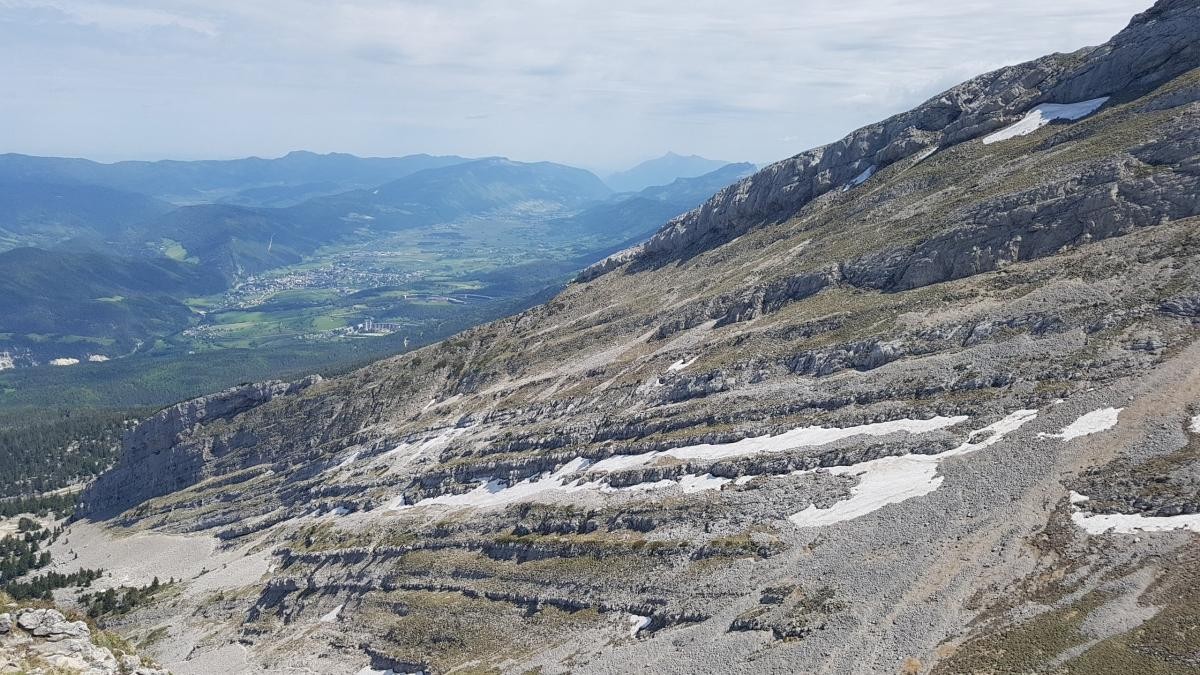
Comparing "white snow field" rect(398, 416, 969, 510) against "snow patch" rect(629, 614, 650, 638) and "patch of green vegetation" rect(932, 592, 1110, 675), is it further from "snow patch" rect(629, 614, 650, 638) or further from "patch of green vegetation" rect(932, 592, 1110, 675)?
"patch of green vegetation" rect(932, 592, 1110, 675)

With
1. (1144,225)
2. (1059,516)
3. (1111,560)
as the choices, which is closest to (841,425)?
(1059,516)

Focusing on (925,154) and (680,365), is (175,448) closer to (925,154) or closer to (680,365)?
(680,365)

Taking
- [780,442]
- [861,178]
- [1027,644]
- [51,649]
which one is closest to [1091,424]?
[1027,644]

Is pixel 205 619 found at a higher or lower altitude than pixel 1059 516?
lower

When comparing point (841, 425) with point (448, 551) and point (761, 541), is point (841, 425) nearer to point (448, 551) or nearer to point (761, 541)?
point (761, 541)

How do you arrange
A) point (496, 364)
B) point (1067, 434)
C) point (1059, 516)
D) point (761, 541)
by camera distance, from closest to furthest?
point (1059, 516) → point (1067, 434) → point (761, 541) → point (496, 364)

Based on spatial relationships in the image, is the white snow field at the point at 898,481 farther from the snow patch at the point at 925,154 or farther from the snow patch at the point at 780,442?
the snow patch at the point at 925,154

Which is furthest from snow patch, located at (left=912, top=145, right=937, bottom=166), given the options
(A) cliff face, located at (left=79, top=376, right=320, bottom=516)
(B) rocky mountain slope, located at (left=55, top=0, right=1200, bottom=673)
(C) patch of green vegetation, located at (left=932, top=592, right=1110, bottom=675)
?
(A) cliff face, located at (left=79, top=376, right=320, bottom=516)
